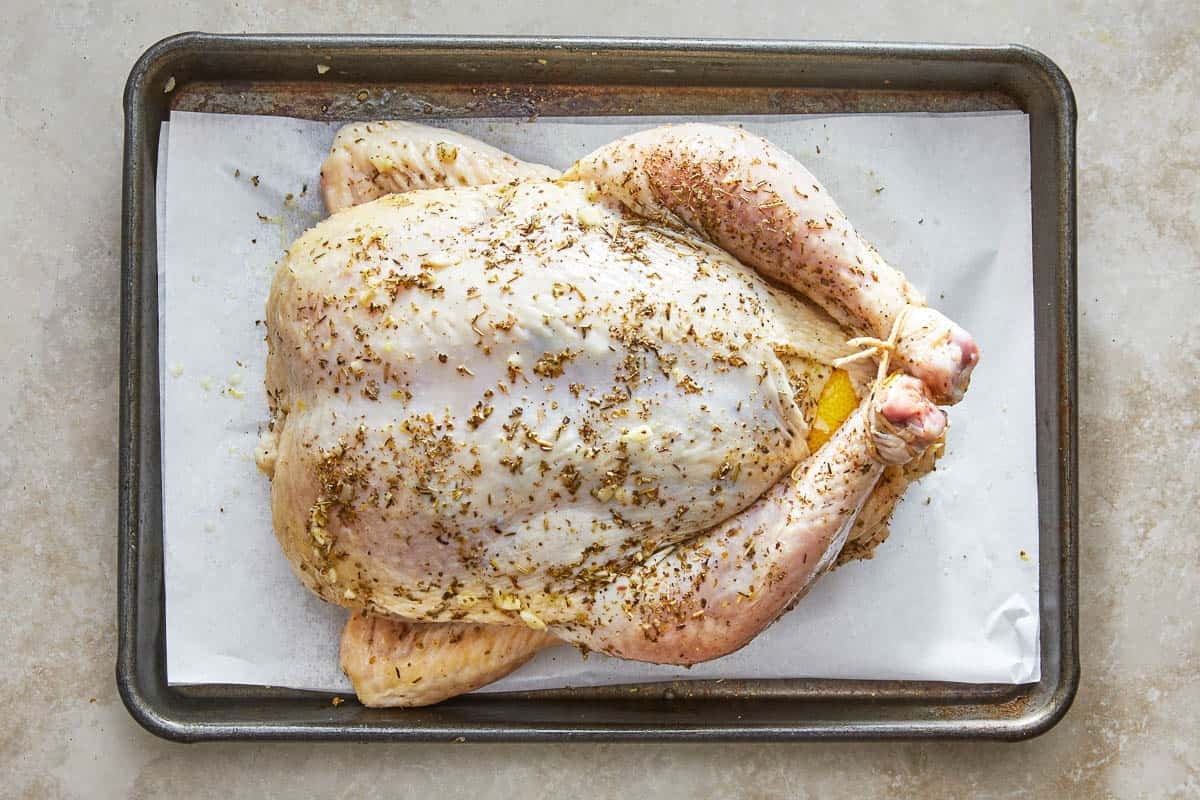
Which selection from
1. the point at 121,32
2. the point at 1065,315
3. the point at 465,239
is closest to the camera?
the point at 465,239

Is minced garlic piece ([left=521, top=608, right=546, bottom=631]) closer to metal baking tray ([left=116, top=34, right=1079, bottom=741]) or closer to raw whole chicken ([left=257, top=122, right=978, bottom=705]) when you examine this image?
raw whole chicken ([left=257, top=122, right=978, bottom=705])

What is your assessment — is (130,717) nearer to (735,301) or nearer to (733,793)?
(733,793)

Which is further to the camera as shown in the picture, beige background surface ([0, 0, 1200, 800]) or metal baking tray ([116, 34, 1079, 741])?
beige background surface ([0, 0, 1200, 800])

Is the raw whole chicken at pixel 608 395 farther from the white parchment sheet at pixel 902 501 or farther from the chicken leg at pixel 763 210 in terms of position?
the white parchment sheet at pixel 902 501

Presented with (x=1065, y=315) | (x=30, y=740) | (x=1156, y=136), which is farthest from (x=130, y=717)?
(x=1156, y=136)

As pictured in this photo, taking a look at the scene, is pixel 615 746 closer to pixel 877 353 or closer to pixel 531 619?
pixel 531 619

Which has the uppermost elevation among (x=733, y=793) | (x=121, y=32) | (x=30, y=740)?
(x=121, y=32)

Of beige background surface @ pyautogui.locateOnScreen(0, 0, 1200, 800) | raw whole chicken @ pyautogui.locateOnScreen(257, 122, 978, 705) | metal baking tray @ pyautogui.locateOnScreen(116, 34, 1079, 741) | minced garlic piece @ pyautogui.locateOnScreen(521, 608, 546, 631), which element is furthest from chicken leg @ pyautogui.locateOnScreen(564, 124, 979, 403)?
minced garlic piece @ pyautogui.locateOnScreen(521, 608, 546, 631)
